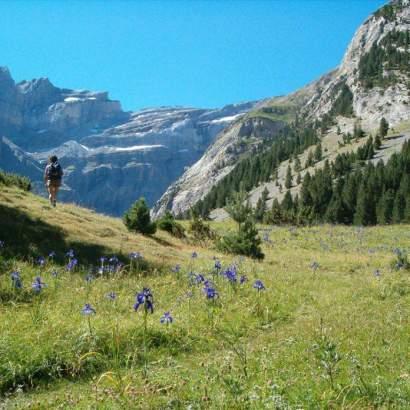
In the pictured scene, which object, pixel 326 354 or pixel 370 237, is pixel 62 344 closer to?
pixel 326 354

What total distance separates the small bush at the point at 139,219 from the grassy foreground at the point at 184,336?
6303mm

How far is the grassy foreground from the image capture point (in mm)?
5262

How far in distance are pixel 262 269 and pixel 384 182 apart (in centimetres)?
8288

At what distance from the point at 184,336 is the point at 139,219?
51.8 ft

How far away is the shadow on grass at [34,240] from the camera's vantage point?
13.7 meters

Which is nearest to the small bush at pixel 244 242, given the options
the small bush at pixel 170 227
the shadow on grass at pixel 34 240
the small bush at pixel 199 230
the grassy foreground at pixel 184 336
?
the grassy foreground at pixel 184 336

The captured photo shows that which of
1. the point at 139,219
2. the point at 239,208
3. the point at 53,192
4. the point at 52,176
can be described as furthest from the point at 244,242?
the point at 52,176

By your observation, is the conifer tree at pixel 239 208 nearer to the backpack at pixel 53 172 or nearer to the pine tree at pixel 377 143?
the backpack at pixel 53 172

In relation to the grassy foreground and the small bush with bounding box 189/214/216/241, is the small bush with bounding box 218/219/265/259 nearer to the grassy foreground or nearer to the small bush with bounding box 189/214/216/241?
the grassy foreground

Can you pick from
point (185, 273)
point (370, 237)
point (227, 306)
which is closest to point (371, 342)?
point (227, 306)

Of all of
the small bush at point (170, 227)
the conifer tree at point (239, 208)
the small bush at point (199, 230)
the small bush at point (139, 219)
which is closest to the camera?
the conifer tree at point (239, 208)

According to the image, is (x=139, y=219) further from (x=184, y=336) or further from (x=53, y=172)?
(x=184, y=336)

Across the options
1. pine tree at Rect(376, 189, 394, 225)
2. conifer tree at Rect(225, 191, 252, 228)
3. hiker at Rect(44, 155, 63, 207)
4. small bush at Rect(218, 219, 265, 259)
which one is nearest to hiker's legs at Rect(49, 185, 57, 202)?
hiker at Rect(44, 155, 63, 207)

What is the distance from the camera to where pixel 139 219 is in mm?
23953
